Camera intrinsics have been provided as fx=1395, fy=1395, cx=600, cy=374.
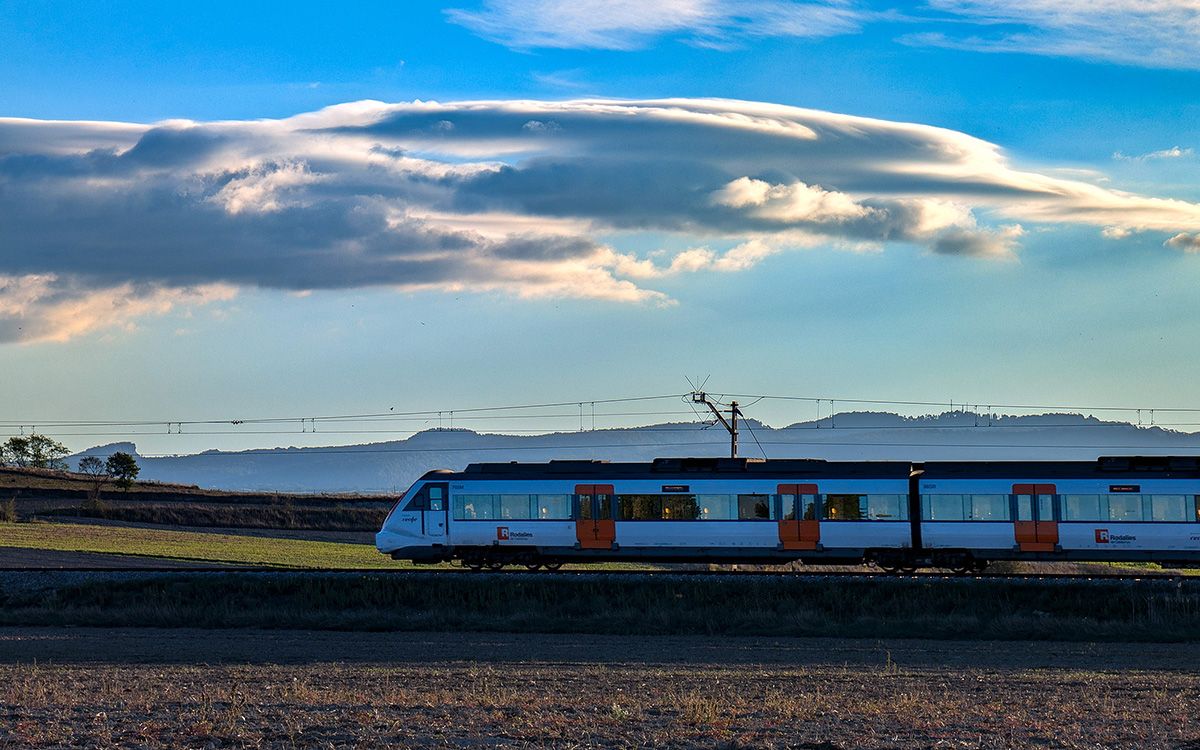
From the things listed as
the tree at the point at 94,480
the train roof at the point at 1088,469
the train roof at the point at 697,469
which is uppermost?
the tree at the point at 94,480

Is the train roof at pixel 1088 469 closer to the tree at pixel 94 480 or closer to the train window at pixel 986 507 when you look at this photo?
the train window at pixel 986 507

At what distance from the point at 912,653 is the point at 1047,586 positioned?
7.54 meters

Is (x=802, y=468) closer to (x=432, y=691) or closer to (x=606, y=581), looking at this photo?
(x=606, y=581)

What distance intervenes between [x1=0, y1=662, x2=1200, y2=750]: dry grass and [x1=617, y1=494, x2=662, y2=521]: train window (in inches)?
604

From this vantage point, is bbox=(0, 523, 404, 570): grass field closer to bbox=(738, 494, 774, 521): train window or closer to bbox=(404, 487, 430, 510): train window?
bbox=(404, 487, 430, 510): train window

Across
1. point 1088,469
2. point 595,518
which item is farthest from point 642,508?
point 1088,469

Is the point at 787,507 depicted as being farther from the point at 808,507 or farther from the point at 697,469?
the point at 697,469

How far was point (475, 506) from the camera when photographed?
136 ft

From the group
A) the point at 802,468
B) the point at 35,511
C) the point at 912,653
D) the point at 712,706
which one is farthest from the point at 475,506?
the point at 35,511

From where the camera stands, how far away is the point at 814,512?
39.9 meters

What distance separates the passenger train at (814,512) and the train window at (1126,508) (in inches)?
1.6

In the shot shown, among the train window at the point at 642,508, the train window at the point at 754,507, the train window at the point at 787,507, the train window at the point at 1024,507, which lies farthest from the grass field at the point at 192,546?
the train window at the point at 1024,507

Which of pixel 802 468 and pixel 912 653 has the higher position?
pixel 802 468

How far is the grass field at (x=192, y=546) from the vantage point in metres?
61.2
